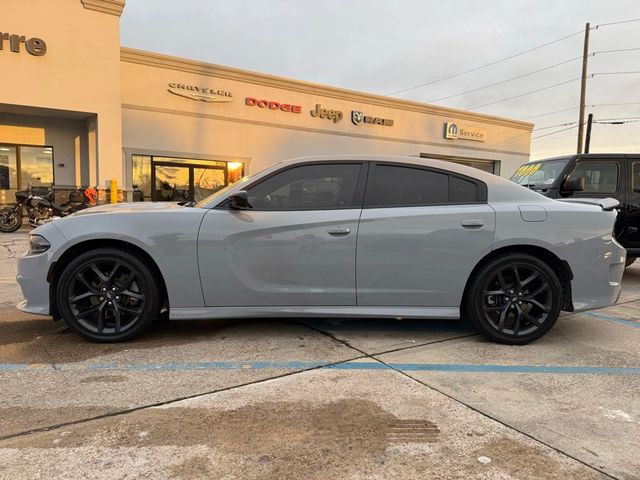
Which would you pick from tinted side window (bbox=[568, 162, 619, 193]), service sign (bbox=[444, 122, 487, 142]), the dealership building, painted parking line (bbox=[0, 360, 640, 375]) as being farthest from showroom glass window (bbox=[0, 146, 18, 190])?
service sign (bbox=[444, 122, 487, 142])

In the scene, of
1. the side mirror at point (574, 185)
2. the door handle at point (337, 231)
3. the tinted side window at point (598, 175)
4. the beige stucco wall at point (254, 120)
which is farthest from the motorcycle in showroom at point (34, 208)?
the tinted side window at point (598, 175)

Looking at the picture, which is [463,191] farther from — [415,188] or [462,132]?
[462,132]

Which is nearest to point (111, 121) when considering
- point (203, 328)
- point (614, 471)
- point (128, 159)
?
point (128, 159)

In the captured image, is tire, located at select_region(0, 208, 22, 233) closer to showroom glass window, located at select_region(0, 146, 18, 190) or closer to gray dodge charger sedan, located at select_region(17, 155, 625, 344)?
showroom glass window, located at select_region(0, 146, 18, 190)

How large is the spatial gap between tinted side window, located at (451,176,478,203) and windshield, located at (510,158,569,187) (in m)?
3.76

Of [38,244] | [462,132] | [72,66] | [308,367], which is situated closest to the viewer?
[308,367]

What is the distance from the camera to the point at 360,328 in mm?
4453

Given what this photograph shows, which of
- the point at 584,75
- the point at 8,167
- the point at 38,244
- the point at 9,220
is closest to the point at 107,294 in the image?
the point at 38,244

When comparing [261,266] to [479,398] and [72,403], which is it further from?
→ [479,398]

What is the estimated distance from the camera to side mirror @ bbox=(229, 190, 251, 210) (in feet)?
12.4

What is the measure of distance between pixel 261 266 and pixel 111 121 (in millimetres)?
11654

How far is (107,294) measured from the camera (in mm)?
3834

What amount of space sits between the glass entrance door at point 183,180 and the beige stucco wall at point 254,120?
0.56 meters

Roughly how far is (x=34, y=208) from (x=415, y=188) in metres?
11.0
